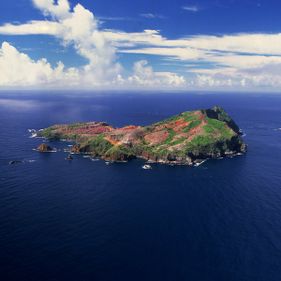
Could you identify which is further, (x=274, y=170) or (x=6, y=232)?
(x=274, y=170)

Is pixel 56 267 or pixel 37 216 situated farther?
pixel 37 216

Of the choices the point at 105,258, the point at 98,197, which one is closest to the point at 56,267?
the point at 105,258

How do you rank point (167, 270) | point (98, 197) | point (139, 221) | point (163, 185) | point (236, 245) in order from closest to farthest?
point (167, 270) < point (236, 245) < point (139, 221) < point (98, 197) < point (163, 185)

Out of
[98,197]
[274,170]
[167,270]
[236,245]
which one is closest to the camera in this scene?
[167,270]

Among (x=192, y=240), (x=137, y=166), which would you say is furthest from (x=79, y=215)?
(x=137, y=166)

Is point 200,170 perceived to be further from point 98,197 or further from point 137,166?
point 98,197

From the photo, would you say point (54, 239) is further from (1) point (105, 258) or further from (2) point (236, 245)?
(2) point (236, 245)
